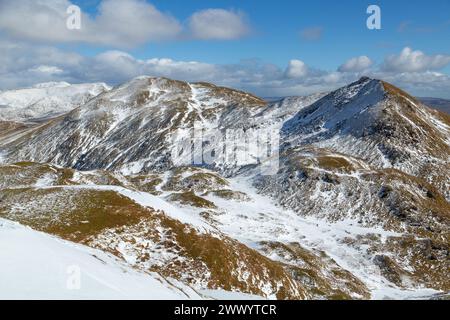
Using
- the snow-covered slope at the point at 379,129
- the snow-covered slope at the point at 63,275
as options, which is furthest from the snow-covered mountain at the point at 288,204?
the snow-covered slope at the point at 63,275

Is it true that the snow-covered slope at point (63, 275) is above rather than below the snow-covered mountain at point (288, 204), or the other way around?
above

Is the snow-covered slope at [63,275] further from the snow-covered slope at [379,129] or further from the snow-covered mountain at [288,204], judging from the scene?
the snow-covered slope at [379,129]

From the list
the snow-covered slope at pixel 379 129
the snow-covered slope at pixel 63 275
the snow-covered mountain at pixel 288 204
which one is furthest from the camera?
the snow-covered slope at pixel 379 129

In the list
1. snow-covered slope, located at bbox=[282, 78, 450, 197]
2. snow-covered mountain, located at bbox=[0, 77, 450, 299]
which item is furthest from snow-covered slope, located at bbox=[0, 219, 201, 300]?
snow-covered slope, located at bbox=[282, 78, 450, 197]
